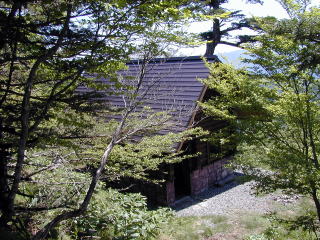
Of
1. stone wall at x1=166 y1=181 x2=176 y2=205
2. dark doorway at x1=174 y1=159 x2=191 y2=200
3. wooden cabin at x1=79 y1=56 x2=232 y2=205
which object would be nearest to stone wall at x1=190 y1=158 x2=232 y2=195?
wooden cabin at x1=79 y1=56 x2=232 y2=205

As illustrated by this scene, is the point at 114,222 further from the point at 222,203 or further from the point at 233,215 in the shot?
the point at 222,203

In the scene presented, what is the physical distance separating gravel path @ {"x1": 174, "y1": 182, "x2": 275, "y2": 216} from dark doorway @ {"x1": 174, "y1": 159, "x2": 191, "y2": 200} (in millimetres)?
386

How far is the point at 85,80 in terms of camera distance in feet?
13.8

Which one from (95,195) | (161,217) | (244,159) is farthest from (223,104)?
(95,195)

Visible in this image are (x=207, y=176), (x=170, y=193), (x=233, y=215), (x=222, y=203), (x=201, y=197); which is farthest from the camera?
(x=207, y=176)

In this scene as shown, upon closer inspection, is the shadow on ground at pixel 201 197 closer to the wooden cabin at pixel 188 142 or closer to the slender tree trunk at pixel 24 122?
the wooden cabin at pixel 188 142

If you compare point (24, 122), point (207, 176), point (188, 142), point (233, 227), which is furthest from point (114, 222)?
point (207, 176)

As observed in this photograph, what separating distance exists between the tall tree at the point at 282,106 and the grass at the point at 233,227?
1761 millimetres

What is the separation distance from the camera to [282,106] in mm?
5195

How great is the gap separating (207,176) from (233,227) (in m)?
3.31

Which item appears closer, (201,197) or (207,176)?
(201,197)

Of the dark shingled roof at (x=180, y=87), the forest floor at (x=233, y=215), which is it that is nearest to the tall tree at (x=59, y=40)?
the forest floor at (x=233, y=215)

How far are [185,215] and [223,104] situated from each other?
3.83m

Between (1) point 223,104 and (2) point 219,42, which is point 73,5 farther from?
(2) point 219,42
